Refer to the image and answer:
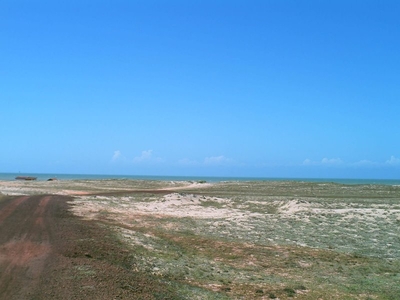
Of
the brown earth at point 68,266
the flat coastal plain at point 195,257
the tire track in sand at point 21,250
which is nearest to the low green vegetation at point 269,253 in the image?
the flat coastal plain at point 195,257

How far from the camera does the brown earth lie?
38.6 ft

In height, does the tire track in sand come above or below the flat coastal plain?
above

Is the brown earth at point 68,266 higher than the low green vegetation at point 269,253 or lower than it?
higher

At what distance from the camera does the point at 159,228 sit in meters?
26.5

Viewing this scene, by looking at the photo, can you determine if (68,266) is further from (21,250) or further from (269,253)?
(269,253)

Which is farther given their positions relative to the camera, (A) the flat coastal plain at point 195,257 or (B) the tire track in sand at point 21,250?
(A) the flat coastal plain at point 195,257

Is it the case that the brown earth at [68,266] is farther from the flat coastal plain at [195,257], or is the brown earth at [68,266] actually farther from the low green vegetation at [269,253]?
the low green vegetation at [269,253]

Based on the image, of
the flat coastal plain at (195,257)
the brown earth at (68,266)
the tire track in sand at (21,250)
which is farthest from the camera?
the flat coastal plain at (195,257)

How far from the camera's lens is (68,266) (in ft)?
47.4

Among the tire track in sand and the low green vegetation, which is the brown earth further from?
the low green vegetation

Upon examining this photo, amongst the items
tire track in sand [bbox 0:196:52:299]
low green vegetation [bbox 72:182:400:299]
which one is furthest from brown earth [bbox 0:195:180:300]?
low green vegetation [bbox 72:182:400:299]

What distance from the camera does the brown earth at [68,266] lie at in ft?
38.6

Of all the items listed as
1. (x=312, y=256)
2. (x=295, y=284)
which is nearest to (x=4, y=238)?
(x=295, y=284)

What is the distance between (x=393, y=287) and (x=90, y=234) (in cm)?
1576
